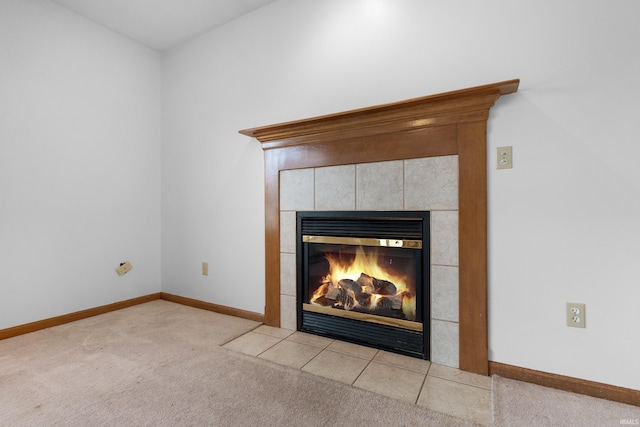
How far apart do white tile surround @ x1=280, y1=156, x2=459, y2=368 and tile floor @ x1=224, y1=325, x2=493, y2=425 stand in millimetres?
170

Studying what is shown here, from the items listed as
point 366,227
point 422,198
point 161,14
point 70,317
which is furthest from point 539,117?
point 70,317

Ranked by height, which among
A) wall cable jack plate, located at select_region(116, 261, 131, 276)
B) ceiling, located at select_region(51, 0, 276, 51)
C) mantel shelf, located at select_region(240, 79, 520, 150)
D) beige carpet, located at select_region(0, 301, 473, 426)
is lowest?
beige carpet, located at select_region(0, 301, 473, 426)

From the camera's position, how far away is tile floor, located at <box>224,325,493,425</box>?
57.0 inches

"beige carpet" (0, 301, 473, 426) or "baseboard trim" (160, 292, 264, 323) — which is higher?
"baseboard trim" (160, 292, 264, 323)

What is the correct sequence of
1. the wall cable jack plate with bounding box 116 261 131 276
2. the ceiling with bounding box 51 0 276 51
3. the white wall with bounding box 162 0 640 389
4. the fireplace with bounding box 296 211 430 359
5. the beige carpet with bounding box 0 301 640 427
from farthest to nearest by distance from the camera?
the wall cable jack plate with bounding box 116 261 131 276
the ceiling with bounding box 51 0 276 51
the fireplace with bounding box 296 211 430 359
the white wall with bounding box 162 0 640 389
the beige carpet with bounding box 0 301 640 427

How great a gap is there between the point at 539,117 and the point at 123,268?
346cm

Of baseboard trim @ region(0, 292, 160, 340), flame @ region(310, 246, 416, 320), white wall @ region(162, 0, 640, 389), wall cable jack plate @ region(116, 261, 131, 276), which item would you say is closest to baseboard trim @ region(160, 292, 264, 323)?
baseboard trim @ region(0, 292, 160, 340)

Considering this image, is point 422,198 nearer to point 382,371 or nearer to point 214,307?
point 382,371

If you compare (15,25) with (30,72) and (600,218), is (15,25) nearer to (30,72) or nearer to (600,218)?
(30,72)

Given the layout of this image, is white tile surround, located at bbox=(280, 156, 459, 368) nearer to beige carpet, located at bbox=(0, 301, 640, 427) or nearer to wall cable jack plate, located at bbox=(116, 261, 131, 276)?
beige carpet, located at bbox=(0, 301, 640, 427)

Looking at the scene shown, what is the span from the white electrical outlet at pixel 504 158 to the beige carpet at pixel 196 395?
1141 millimetres

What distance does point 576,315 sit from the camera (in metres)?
1.52

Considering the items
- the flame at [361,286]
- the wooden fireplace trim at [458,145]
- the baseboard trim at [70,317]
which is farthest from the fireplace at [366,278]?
the baseboard trim at [70,317]

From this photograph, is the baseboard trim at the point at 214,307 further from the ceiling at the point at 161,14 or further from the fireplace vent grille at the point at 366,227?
the ceiling at the point at 161,14
